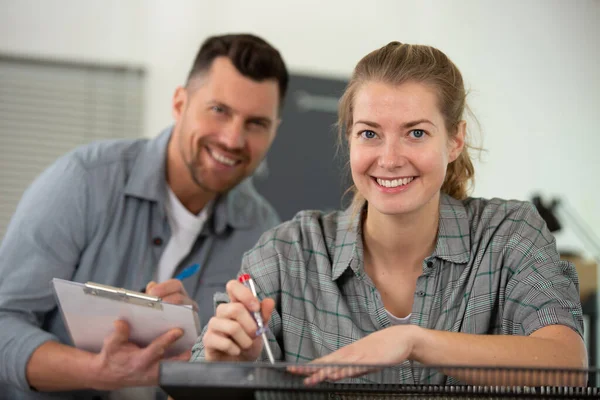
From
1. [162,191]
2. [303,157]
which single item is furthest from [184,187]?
[303,157]

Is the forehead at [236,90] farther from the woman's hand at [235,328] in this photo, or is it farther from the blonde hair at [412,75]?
the woman's hand at [235,328]

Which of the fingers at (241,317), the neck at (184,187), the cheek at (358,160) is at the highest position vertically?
the cheek at (358,160)

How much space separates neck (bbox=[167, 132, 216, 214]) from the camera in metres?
2.07

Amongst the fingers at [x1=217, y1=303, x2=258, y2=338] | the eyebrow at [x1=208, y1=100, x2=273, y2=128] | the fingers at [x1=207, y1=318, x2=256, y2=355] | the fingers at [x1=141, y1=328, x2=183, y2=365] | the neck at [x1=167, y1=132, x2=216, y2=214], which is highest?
the eyebrow at [x1=208, y1=100, x2=273, y2=128]

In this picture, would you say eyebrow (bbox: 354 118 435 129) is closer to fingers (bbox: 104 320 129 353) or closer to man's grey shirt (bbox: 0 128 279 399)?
fingers (bbox: 104 320 129 353)

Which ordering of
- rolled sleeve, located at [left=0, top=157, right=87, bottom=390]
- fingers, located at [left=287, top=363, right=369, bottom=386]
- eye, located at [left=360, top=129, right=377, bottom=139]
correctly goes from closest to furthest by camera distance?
fingers, located at [left=287, top=363, right=369, bottom=386]
eye, located at [left=360, top=129, right=377, bottom=139]
rolled sleeve, located at [left=0, top=157, right=87, bottom=390]

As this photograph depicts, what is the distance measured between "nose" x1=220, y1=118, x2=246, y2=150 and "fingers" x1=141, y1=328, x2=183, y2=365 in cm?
68

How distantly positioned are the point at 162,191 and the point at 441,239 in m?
0.91

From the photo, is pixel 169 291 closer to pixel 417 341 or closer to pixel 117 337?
pixel 117 337

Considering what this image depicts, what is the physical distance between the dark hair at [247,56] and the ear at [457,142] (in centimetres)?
76

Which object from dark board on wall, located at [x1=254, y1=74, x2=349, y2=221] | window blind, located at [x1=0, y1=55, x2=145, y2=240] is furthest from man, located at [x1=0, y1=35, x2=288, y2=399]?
window blind, located at [x1=0, y1=55, x2=145, y2=240]

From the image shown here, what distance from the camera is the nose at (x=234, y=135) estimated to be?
1974 mm

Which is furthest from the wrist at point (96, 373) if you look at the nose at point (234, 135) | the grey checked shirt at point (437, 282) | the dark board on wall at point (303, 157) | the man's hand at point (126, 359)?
the dark board on wall at point (303, 157)

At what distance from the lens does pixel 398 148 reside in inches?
48.3
